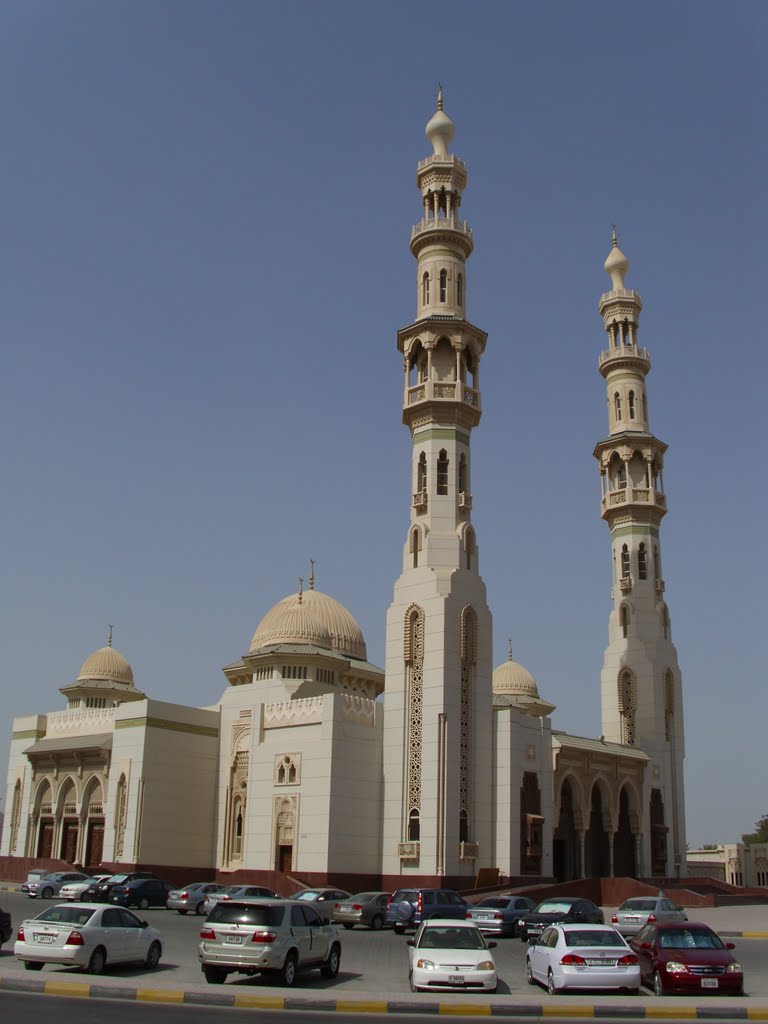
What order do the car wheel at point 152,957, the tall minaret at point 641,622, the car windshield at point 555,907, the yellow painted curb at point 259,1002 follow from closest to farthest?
the yellow painted curb at point 259,1002
the car wheel at point 152,957
the car windshield at point 555,907
the tall minaret at point 641,622

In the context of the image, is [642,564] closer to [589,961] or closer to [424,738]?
[424,738]

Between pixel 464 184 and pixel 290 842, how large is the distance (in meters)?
32.6

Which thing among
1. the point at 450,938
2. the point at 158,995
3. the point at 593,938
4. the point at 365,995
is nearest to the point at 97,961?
the point at 158,995

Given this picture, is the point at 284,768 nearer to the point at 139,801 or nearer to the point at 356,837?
the point at 356,837

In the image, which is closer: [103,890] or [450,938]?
[450,938]

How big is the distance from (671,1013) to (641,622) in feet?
146

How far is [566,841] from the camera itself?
52.2 meters

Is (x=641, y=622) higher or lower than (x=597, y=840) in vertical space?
higher

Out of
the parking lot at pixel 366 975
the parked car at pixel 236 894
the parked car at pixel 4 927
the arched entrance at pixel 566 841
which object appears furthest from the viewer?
the arched entrance at pixel 566 841

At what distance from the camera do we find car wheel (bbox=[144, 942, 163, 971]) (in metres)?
20.2

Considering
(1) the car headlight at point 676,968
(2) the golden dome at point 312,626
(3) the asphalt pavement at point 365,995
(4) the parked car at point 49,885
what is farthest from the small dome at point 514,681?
(1) the car headlight at point 676,968

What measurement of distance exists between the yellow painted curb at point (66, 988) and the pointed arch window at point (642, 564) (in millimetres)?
47294

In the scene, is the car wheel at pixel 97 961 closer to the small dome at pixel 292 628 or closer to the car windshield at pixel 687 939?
the car windshield at pixel 687 939

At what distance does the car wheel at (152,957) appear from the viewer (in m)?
20.2
